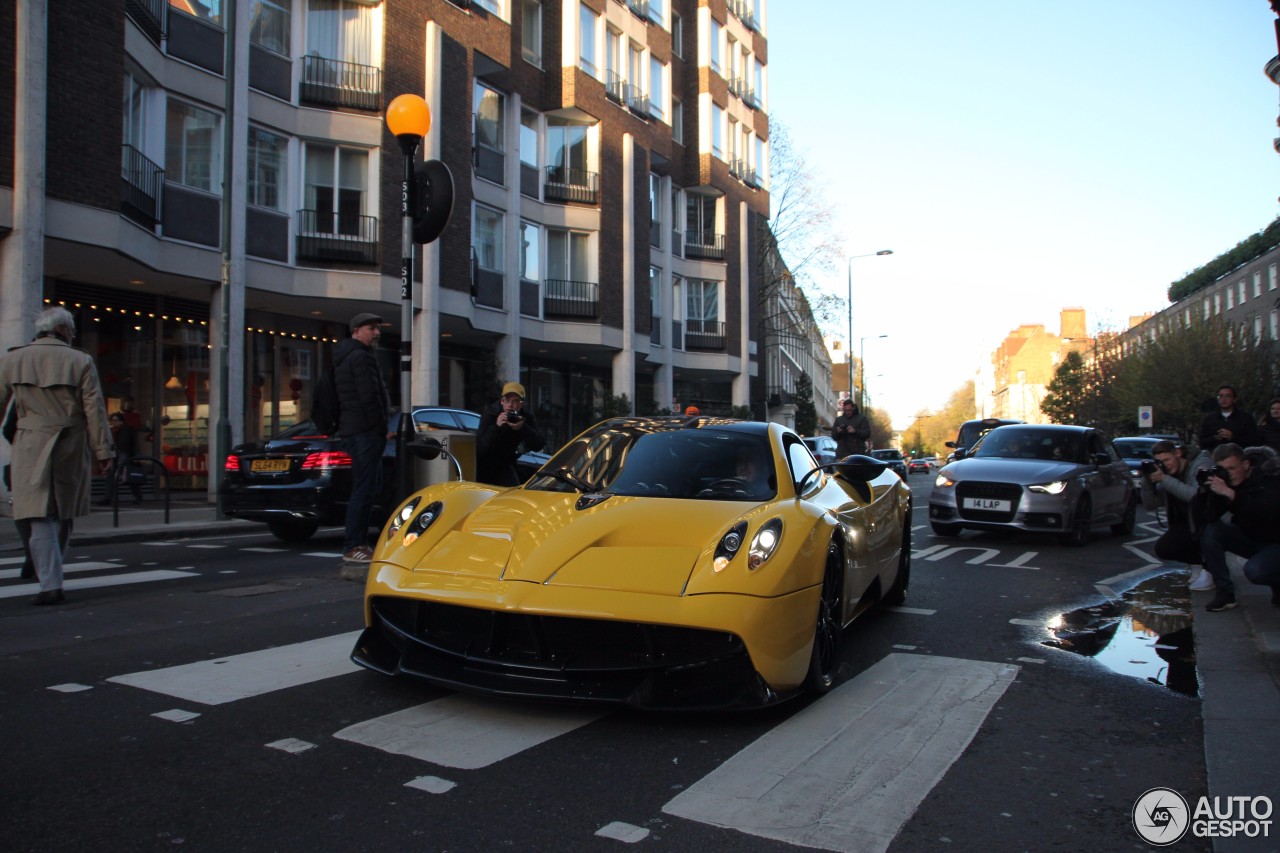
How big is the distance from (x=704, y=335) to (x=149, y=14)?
84.7 feet

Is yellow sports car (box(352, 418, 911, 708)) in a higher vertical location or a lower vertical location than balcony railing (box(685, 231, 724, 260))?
lower

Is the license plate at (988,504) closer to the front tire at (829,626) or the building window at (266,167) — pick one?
the front tire at (829,626)

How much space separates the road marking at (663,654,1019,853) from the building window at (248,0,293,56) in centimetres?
1980

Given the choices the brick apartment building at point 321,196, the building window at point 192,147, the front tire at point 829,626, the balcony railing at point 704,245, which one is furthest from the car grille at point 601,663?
the balcony railing at point 704,245

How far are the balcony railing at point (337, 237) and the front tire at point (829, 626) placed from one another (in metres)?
17.8

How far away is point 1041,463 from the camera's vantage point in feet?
38.7

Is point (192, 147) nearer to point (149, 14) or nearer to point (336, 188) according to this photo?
point (149, 14)

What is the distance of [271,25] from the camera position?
2011 centimetres

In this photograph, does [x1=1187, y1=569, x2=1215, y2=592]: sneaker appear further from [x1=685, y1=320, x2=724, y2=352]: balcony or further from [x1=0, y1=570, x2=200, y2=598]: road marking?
[x1=685, y1=320, x2=724, y2=352]: balcony

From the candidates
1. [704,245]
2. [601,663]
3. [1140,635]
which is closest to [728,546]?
[601,663]

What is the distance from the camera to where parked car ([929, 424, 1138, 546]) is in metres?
11.0

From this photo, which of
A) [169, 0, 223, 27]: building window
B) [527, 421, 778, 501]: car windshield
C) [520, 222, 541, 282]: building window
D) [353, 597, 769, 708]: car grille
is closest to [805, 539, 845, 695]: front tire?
[527, 421, 778, 501]: car windshield

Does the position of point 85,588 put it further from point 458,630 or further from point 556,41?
point 556,41

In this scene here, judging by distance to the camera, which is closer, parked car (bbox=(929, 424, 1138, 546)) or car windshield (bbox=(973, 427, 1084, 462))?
parked car (bbox=(929, 424, 1138, 546))
